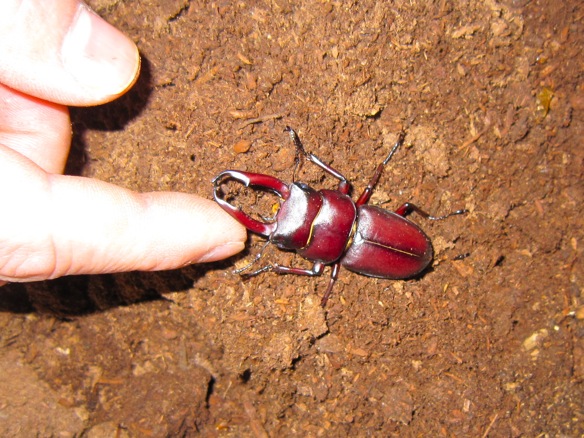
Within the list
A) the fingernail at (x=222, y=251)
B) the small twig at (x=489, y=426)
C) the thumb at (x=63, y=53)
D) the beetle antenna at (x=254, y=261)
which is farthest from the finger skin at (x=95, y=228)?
the small twig at (x=489, y=426)

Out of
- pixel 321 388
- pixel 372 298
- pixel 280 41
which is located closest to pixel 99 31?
pixel 280 41

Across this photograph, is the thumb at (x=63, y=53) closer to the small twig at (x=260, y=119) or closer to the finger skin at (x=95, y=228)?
the finger skin at (x=95, y=228)

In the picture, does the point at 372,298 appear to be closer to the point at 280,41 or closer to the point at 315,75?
the point at 315,75

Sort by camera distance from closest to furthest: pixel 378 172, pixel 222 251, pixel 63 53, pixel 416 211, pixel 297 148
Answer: pixel 63 53 → pixel 222 251 → pixel 297 148 → pixel 378 172 → pixel 416 211

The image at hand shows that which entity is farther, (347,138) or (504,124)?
(504,124)

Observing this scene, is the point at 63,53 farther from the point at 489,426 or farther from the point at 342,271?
the point at 489,426

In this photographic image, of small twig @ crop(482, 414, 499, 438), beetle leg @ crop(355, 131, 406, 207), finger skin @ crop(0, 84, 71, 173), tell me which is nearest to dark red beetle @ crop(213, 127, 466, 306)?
beetle leg @ crop(355, 131, 406, 207)

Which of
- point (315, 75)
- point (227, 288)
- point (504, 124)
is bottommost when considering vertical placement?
point (227, 288)

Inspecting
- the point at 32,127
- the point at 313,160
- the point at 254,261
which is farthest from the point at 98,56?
the point at 254,261
